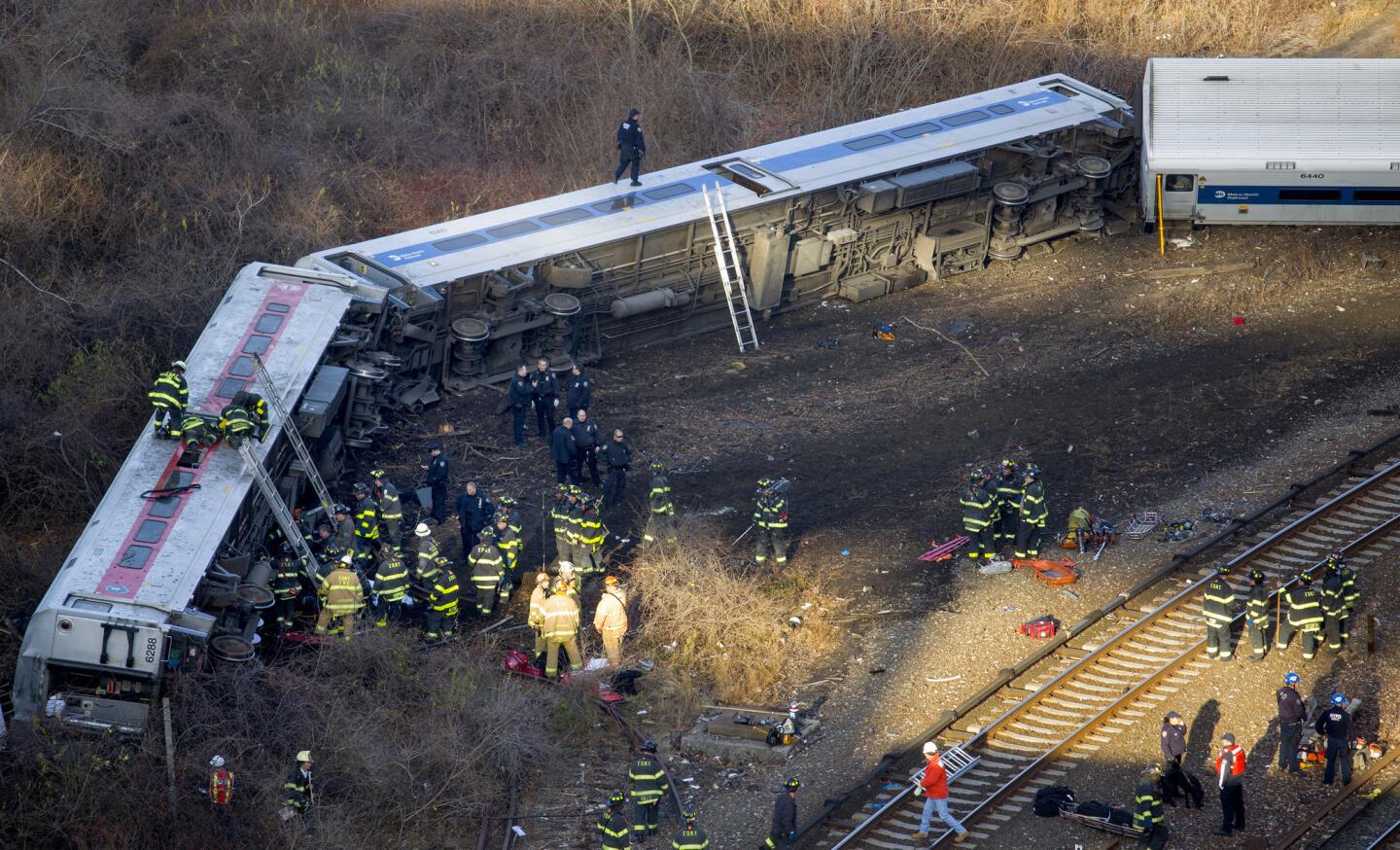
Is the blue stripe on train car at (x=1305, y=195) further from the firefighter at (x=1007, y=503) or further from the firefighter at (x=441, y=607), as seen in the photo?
the firefighter at (x=441, y=607)

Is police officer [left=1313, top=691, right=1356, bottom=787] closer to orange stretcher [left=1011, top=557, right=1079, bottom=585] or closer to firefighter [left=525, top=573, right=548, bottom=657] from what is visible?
orange stretcher [left=1011, top=557, right=1079, bottom=585]

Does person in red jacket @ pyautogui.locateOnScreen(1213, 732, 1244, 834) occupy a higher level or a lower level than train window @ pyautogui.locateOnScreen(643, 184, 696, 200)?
lower

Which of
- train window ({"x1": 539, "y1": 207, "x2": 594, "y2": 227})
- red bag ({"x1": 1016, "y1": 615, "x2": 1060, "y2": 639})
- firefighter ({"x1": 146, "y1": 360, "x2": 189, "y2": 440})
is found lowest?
red bag ({"x1": 1016, "y1": 615, "x2": 1060, "y2": 639})

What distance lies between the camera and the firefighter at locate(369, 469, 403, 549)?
63.1 ft

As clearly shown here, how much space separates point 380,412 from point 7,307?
495 centimetres

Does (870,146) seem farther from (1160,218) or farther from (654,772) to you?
(654,772)

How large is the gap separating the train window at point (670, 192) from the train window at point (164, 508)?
9475 mm

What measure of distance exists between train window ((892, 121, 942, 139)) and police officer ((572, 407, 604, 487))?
27.1 feet

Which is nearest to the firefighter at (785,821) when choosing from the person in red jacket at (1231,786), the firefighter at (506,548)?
Answer: the person in red jacket at (1231,786)

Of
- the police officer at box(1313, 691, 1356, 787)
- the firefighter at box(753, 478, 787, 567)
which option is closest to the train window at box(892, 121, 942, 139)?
the firefighter at box(753, 478, 787, 567)

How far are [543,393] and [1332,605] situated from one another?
31.6 feet

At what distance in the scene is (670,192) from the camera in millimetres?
25094

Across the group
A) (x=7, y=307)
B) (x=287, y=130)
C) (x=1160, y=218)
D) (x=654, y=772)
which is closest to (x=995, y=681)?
(x=654, y=772)

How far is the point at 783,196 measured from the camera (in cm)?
2481
